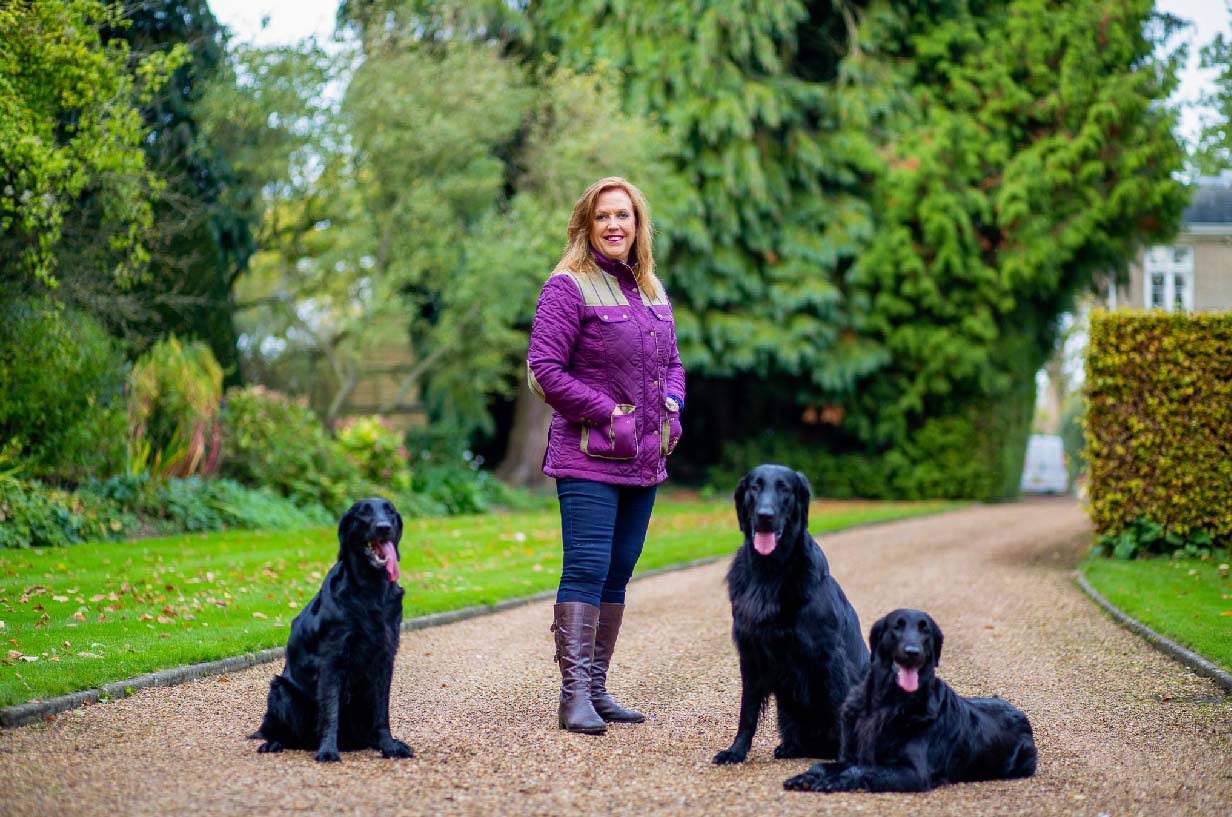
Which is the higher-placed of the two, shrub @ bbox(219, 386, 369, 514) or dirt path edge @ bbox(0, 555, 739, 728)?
shrub @ bbox(219, 386, 369, 514)

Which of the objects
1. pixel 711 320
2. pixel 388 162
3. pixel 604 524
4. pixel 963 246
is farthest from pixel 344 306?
pixel 604 524

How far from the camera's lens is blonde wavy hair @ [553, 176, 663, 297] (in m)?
5.96

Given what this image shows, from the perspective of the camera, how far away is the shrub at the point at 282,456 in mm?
16094

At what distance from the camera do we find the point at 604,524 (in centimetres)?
579

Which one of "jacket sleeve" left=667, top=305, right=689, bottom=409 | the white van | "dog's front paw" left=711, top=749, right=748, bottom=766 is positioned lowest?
the white van

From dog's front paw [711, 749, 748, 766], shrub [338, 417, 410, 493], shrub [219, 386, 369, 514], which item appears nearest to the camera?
dog's front paw [711, 749, 748, 766]

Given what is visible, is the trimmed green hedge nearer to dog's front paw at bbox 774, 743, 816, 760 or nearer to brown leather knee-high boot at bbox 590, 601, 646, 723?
brown leather knee-high boot at bbox 590, 601, 646, 723

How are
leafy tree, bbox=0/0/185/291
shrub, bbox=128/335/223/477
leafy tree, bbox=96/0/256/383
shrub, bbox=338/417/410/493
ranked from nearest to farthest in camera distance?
leafy tree, bbox=0/0/185/291 < shrub, bbox=128/335/223/477 < leafy tree, bbox=96/0/256/383 < shrub, bbox=338/417/410/493

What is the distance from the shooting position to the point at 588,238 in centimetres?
603

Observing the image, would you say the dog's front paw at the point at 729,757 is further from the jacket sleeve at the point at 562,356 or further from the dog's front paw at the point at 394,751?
the jacket sleeve at the point at 562,356

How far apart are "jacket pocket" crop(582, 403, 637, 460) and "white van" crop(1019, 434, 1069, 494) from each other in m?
30.6

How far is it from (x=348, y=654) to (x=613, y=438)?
56.8 inches

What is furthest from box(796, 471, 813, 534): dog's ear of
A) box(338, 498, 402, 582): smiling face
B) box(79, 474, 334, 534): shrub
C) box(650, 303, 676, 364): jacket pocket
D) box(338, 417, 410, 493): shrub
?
box(338, 417, 410, 493): shrub

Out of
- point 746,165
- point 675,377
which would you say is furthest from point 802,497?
point 746,165
